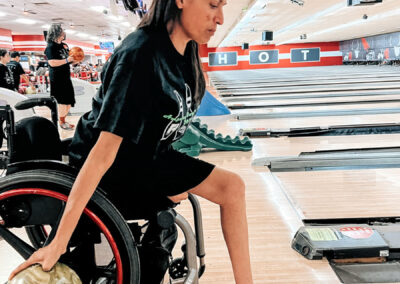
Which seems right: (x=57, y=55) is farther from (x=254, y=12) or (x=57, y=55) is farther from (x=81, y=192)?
(x=254, y=12)

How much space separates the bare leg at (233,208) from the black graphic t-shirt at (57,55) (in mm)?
3802

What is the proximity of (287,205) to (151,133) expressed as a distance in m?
1.48

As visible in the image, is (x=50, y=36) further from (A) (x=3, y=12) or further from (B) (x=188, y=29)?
(A) (x=3, y=12)

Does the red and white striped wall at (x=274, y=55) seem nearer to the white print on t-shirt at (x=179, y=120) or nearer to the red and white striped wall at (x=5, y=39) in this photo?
the red and white striped wall at (x=5, y=39)

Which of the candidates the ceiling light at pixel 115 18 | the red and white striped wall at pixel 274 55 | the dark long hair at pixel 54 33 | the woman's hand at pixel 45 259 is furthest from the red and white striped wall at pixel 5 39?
the woman's hand at pixel 45 259

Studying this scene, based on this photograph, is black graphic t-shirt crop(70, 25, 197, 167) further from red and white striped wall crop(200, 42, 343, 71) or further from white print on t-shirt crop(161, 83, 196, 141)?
red and white striped wall crop(200, 42, 343, 71)

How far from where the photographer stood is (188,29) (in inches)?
39.3

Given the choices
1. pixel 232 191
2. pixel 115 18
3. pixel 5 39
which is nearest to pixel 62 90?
pixel 232 191

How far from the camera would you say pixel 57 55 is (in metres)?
4.42

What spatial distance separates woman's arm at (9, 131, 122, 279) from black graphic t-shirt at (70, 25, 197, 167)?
4 centimetres

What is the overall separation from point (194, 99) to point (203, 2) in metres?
0.27

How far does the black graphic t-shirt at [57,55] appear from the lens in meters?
4.38

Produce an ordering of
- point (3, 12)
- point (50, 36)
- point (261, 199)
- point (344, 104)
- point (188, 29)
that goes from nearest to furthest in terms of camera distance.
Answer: point (188, 29)
point (261, 199)
point (50, 36)
point (344, 104)
point (3, 12)

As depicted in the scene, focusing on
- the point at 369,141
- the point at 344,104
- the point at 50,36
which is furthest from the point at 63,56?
the point at 344,104
